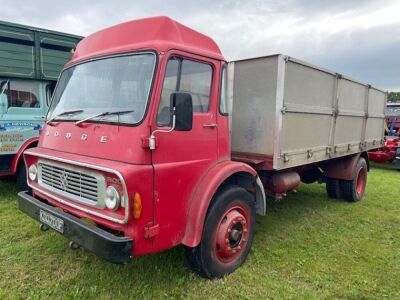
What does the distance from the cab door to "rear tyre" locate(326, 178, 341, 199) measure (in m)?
4.04

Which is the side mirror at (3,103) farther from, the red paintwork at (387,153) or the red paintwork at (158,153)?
the red paintwork at (387,153)

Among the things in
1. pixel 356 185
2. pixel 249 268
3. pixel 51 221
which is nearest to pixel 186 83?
pixel 51 221

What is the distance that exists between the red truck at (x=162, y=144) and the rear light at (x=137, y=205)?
0.01 meters

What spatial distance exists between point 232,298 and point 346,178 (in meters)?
3.98

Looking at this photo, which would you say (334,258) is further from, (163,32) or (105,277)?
(163,32)

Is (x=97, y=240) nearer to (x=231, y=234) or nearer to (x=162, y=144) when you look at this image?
(x=162, y=144)

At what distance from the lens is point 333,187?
22.0ft

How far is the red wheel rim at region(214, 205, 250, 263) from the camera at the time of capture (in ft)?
11.3

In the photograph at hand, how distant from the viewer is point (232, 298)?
3.14m

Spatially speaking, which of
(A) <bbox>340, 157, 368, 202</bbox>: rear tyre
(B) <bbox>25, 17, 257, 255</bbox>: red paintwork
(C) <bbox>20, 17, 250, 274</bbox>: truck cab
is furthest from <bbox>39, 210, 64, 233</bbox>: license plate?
(A) <bbox>340, 157, 368, 202</bbox>: rear tyre

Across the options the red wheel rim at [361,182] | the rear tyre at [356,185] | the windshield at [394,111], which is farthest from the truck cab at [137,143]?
the windshield at [394,111]

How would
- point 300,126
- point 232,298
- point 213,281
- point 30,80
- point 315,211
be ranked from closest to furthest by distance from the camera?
1. point 232,298
2. point 213,281
3. point 300,126
4. point 315,211
5. point 30,80

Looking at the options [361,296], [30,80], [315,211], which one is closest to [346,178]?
[315,211]

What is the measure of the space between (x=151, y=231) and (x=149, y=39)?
1.64 meters
